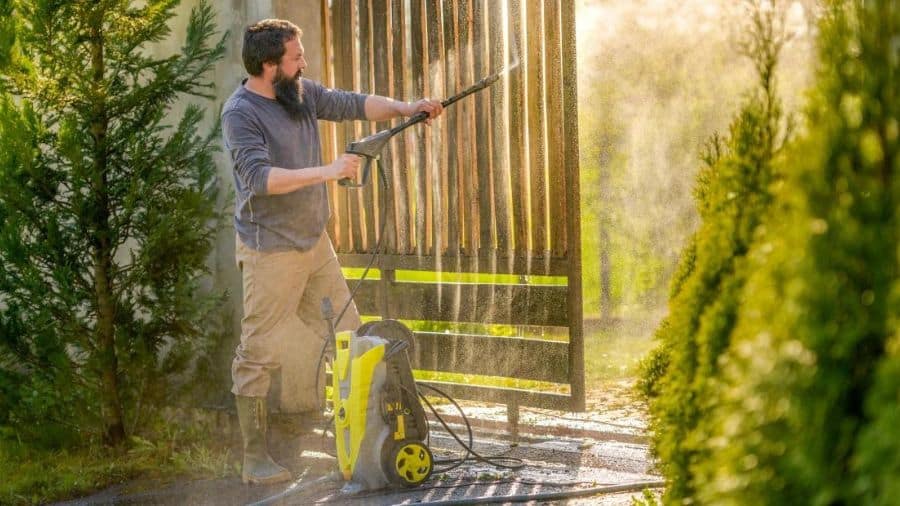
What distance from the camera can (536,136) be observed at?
243 inches

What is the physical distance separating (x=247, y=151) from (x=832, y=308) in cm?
401

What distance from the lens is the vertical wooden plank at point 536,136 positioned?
611cm

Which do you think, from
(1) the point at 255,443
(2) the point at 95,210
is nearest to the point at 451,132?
(2) the point at 95,210

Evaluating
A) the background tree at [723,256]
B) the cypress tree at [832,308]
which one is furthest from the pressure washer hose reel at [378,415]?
the cypress tree at [832,308]

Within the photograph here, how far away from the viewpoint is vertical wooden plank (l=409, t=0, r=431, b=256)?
264 inches

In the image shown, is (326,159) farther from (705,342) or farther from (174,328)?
(705,342)

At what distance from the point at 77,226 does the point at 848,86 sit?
5.19m

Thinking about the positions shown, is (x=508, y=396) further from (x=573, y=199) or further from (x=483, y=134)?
(x=483, y=134)

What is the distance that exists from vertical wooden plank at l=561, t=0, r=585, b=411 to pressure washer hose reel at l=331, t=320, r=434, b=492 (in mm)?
1179

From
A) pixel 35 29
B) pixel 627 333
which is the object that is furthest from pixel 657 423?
pixel 627 333

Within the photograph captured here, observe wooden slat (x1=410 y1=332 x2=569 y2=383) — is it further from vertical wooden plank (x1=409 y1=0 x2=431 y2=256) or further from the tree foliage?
the tree foliage

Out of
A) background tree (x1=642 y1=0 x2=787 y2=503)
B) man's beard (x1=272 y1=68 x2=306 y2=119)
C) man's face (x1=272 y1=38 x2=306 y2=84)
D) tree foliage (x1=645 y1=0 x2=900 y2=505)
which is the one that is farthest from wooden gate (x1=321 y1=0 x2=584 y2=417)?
tree foliage (x1=645 y1=0 x2=900 y2=505)

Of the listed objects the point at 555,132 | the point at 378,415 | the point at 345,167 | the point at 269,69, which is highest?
the point at 269,69

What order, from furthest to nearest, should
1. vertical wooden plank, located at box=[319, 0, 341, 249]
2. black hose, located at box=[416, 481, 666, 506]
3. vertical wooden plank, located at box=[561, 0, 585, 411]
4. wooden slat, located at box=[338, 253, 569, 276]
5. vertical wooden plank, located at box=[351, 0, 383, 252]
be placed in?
1. vertical wooden plank, located at box=[319, 0, 341, 249]
2. vertical wooden plank, located at box=[351, 0, 383, 252]
3. wooden slat, located at box=[338, 253, 569, 276]
4. vertical wooden plank, located at box=[561, 0, 585, 411]
5. black hose, located at box=[416, 481, 666, 506]
